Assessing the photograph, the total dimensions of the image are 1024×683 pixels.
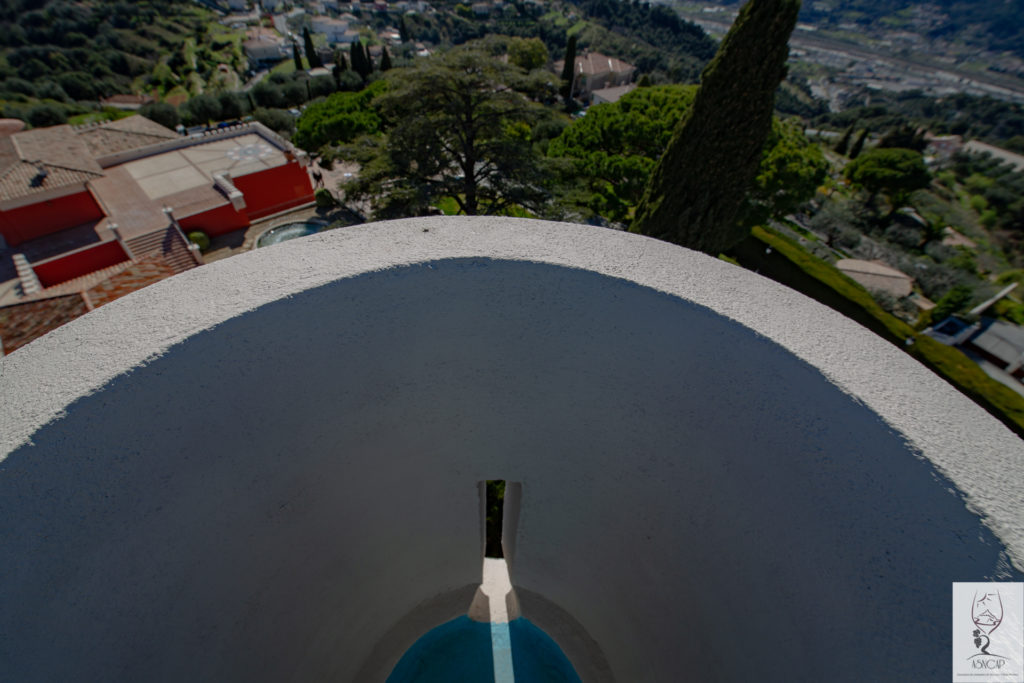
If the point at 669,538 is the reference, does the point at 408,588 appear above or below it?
below

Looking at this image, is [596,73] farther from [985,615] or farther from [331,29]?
[331,29]

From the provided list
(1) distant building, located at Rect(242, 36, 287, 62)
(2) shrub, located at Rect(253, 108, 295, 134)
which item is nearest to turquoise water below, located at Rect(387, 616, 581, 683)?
(2) shrub, located at Rect(253, 108, 295, 134)

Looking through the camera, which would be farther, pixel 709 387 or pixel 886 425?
pixel 709 387

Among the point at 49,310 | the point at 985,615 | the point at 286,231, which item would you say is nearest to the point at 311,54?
the point at 286,231

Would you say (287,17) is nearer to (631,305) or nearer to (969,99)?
(631,305)

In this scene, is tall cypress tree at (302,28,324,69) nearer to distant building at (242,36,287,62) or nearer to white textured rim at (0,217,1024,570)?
distant building at (242,36,287,62)

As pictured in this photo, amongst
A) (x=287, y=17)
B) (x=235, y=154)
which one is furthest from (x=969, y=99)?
(x=287, y=17)
